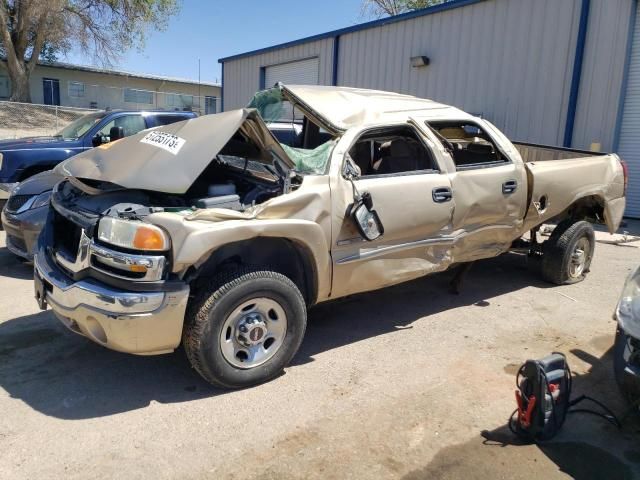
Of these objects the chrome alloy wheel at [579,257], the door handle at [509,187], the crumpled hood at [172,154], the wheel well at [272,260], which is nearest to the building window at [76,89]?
the crumpled hood at [172,154]

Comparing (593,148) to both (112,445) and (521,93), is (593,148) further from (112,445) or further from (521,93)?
(112,445)

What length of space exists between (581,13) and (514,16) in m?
1.55

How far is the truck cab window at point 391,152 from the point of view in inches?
184

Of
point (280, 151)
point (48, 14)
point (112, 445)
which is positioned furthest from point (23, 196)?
point (48, 14)

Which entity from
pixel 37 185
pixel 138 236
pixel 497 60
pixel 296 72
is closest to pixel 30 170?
pixel 37 185

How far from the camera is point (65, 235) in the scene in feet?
13.1

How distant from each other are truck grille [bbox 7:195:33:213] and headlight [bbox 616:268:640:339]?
18.6 ft

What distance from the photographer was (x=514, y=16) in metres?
11.8

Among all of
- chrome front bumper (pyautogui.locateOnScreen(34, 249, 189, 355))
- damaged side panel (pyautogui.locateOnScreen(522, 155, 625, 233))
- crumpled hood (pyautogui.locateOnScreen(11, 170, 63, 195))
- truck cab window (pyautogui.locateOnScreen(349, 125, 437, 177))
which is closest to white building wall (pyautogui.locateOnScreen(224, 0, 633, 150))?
damaged side panel (pyautogui.locateOnScreen(522, 155, 625, 233))

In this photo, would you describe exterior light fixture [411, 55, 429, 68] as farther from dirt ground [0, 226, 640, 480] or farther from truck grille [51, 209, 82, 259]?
truck grille [51, 209, 82, 259]

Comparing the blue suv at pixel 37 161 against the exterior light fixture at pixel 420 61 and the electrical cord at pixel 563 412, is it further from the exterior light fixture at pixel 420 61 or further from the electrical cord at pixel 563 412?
the exterior light fixture at pixel 420 61

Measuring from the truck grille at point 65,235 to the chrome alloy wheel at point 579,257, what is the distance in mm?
5022

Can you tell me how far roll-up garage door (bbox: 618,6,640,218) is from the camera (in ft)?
33.2

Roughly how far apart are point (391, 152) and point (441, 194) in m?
0.71
